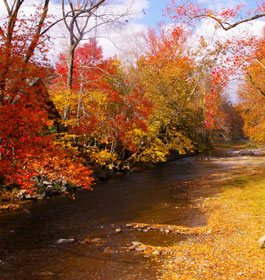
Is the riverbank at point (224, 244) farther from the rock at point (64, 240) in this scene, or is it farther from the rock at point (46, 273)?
the rock at point (64, 240)

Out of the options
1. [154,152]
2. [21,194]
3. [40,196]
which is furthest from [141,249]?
[154,152]

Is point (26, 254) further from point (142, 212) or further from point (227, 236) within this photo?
point (227, 236)

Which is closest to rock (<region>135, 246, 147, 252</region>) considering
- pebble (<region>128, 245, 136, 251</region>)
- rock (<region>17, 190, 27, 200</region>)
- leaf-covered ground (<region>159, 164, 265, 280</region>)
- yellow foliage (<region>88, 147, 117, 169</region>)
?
pebble (<region>128, 245, 136, 251</region>)

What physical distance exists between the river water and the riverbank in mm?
506

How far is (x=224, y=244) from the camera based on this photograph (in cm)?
709

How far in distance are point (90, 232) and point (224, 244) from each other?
15.0 feet

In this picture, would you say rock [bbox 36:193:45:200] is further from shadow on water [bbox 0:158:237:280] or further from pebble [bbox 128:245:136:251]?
pebble [bbox 128:245:136:251]

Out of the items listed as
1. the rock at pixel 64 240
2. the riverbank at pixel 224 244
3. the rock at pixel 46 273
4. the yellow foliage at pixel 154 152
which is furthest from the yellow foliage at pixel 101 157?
the rock at pixel 46 273

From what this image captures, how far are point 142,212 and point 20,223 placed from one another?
5043 millimetres

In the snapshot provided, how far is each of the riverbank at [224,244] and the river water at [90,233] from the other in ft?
1.66

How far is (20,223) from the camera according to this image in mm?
10086

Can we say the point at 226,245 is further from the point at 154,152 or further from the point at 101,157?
the point at 154,152

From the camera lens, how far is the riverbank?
557 cm

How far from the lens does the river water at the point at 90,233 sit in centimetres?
629
